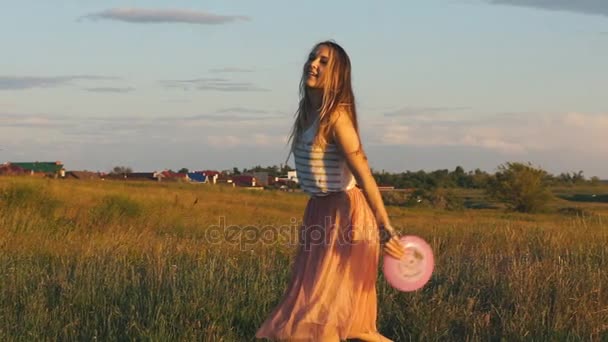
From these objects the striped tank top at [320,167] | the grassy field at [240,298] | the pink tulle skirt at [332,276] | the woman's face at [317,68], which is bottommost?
the grassy field at [240,298]

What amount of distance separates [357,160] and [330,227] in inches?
16.9

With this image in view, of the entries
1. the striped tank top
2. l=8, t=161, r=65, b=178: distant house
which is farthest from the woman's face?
l=8, t=161, r=65, b=178: distant house

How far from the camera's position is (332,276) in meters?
4.76

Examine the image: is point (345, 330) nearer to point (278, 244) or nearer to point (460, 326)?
point (460, 326)

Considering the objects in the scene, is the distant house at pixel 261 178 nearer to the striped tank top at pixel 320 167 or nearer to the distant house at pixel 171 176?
the distant house at pixel 171 176

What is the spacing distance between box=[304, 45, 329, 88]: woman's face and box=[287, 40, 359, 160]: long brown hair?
0.02m

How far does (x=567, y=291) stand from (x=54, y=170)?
42.3m

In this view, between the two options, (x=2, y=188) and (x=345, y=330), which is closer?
(x=345, y=330)

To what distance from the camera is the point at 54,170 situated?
4641cm

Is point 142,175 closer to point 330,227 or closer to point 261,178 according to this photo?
point 261,178

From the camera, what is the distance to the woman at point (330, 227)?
471cm

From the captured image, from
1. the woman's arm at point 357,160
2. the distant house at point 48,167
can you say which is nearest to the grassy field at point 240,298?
the woman's arm at point 357,160

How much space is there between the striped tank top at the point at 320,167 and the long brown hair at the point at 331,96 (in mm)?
50

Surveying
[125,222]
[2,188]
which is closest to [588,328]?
[125,222]
